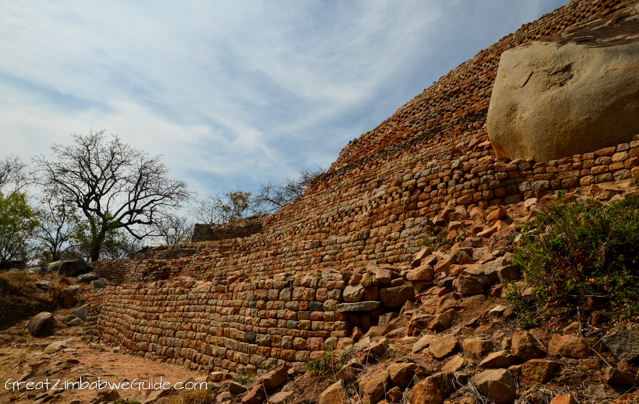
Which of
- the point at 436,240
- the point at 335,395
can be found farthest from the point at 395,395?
the point at 436,240

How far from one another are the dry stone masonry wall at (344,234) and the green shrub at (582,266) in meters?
1.57

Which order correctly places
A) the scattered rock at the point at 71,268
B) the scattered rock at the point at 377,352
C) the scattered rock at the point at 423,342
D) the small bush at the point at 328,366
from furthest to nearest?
the scattered rock at the point at 71,268 → the small bush at the point at 328,366 → the scattered rock at the point at 377,352 → the scattered rock at the point at 423,342

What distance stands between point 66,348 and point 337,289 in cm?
737

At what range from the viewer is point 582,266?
263cm

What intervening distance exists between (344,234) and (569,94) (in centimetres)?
501

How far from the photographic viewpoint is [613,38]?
6.08m

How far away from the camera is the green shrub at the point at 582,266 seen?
7.82 feet

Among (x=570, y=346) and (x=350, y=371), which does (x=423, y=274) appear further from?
(x=570, y=346)

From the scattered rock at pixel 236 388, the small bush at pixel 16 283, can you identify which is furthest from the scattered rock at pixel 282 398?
the small bush at pixel 16 283

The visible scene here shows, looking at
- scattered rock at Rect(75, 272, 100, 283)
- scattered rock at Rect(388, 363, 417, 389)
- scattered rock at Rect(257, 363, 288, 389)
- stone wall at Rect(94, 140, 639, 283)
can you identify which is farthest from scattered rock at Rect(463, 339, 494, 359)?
scattered rock at Rect(75, 272, 100, 283)

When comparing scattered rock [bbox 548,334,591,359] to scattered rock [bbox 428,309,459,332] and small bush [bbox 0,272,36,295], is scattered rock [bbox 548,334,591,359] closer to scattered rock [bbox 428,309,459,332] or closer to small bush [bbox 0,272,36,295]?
scattered rock [bbox 428,309,459,332]

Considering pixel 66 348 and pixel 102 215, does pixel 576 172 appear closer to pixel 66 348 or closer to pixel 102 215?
pixel 66 348

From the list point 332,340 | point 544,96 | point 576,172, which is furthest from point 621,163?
point 332,340

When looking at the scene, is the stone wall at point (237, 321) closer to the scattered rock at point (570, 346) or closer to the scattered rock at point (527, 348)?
the scattered rock at point (527, 348)
